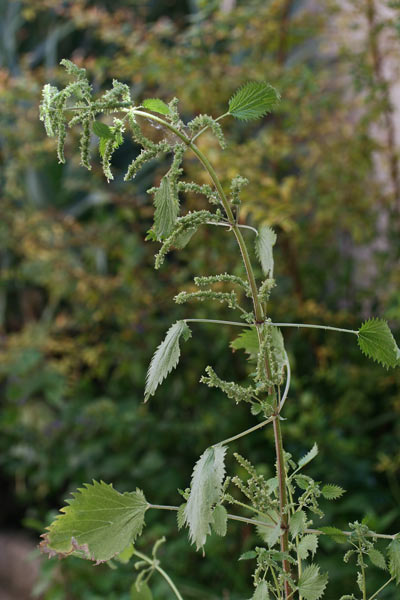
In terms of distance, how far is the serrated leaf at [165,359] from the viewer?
51 centimetres

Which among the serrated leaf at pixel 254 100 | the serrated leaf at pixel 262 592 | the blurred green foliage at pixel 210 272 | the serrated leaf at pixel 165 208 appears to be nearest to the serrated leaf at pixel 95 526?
the serrated leaf at pixel 262 592

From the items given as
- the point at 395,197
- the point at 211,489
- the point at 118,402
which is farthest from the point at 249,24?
the point at 211,489

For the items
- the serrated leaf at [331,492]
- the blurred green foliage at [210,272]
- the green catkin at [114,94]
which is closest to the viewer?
the green catkin at [114,94]

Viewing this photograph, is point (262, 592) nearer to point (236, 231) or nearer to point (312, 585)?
point (312, 585)

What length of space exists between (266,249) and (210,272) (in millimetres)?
1362

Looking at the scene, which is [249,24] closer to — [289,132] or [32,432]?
[289,132]

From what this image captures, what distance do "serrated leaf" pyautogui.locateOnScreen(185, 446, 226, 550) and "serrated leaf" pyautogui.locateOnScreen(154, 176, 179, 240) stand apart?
0.59 feet

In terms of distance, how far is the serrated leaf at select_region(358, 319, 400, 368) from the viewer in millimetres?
517

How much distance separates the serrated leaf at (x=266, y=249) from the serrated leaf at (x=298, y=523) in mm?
202

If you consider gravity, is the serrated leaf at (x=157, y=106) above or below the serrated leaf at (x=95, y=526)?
above

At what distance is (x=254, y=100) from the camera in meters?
0.52

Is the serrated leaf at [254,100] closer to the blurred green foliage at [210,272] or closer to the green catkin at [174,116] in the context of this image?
the green catkin at [174,116]

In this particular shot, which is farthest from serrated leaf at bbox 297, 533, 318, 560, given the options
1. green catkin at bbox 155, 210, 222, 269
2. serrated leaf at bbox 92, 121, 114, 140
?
serrated leaf at bbox 92, 121, 114, 140

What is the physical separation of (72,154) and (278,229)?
2.31ft
